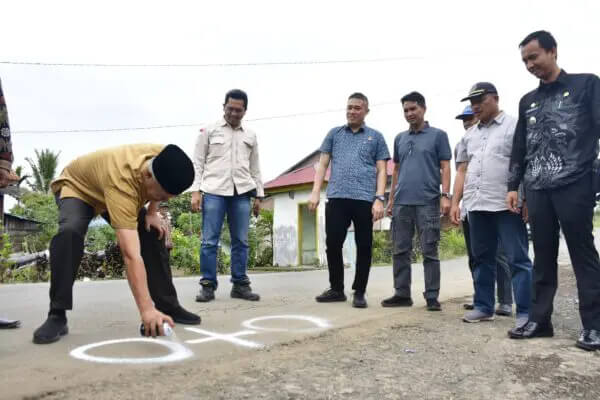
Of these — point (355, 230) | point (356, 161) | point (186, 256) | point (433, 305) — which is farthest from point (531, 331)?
point (186, 256)

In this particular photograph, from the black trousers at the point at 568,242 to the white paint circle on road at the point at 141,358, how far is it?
2.27m

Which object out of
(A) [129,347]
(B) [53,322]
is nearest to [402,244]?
(A) [129,347]

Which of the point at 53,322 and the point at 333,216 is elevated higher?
the point at 333,216

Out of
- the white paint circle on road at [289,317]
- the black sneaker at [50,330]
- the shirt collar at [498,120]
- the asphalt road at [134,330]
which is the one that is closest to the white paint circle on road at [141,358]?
the asphalt road at [134,330]

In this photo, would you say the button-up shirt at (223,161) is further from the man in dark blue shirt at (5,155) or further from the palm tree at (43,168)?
the palm tree at (43,168)

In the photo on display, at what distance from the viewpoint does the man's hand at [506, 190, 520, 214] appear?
11.3ft

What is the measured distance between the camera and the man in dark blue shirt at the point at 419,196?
173 inches

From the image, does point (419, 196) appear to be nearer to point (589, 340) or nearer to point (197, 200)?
point (589, 340)

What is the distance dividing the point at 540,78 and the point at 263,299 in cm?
316

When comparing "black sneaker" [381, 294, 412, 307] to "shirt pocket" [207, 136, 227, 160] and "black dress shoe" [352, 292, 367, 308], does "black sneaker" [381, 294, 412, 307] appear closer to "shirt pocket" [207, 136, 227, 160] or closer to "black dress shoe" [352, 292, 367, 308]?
"black dress shoe" [352, 292, 367, 308]

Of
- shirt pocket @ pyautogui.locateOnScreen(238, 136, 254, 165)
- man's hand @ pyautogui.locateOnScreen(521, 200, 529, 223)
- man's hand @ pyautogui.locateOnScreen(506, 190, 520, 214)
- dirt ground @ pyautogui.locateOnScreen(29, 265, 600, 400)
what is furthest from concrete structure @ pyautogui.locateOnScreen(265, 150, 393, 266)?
dirt ground @ pyautogui.locateOnScreen(29, 265, 600, 400)

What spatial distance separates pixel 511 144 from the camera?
3734 millimetres

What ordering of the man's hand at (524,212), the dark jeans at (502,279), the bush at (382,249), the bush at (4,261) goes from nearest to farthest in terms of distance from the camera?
the man's hand at (524,212)
the dark jeans at (502,279)
the bush at (4,261)
the bush at (382,249)

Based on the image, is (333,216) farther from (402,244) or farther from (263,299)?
(263,299)
